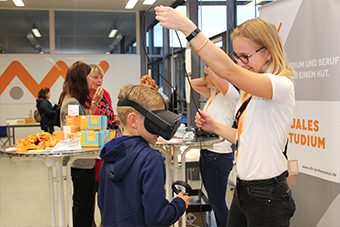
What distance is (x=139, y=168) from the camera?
1022 mm

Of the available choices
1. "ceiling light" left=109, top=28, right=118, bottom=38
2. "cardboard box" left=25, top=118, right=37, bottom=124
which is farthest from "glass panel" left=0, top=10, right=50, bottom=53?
"cardboard box" left=25, top=118, right=37, bottom=124

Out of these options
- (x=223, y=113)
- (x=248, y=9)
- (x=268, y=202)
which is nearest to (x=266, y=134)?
(x=268, y=202)

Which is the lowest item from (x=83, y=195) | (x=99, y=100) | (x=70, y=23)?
(x=83, y=195)

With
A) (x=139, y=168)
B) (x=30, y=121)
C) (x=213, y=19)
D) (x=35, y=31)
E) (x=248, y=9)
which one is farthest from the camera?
(x=35, y=31)

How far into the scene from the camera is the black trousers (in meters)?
2.26

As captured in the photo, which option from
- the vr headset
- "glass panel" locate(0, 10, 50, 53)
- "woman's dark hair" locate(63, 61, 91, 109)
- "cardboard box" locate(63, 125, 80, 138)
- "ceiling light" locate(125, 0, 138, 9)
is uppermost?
"ceiling light" locate(125, 0, 138, 9)

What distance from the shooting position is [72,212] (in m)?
2.51

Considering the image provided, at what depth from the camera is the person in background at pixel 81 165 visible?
2260mm

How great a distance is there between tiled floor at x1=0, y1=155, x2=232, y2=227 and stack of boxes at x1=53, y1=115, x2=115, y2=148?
0.35 meters

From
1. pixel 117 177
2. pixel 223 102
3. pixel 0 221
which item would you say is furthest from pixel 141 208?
pixel 0 221

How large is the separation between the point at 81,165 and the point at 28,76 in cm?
754

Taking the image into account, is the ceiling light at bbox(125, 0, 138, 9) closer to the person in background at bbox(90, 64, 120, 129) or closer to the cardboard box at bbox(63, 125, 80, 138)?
the person in background at bbox(90, 64, 120, 129)

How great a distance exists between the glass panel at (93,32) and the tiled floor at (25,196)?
4427 mm

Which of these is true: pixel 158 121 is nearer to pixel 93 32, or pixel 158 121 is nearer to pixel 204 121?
pixel 204 121
